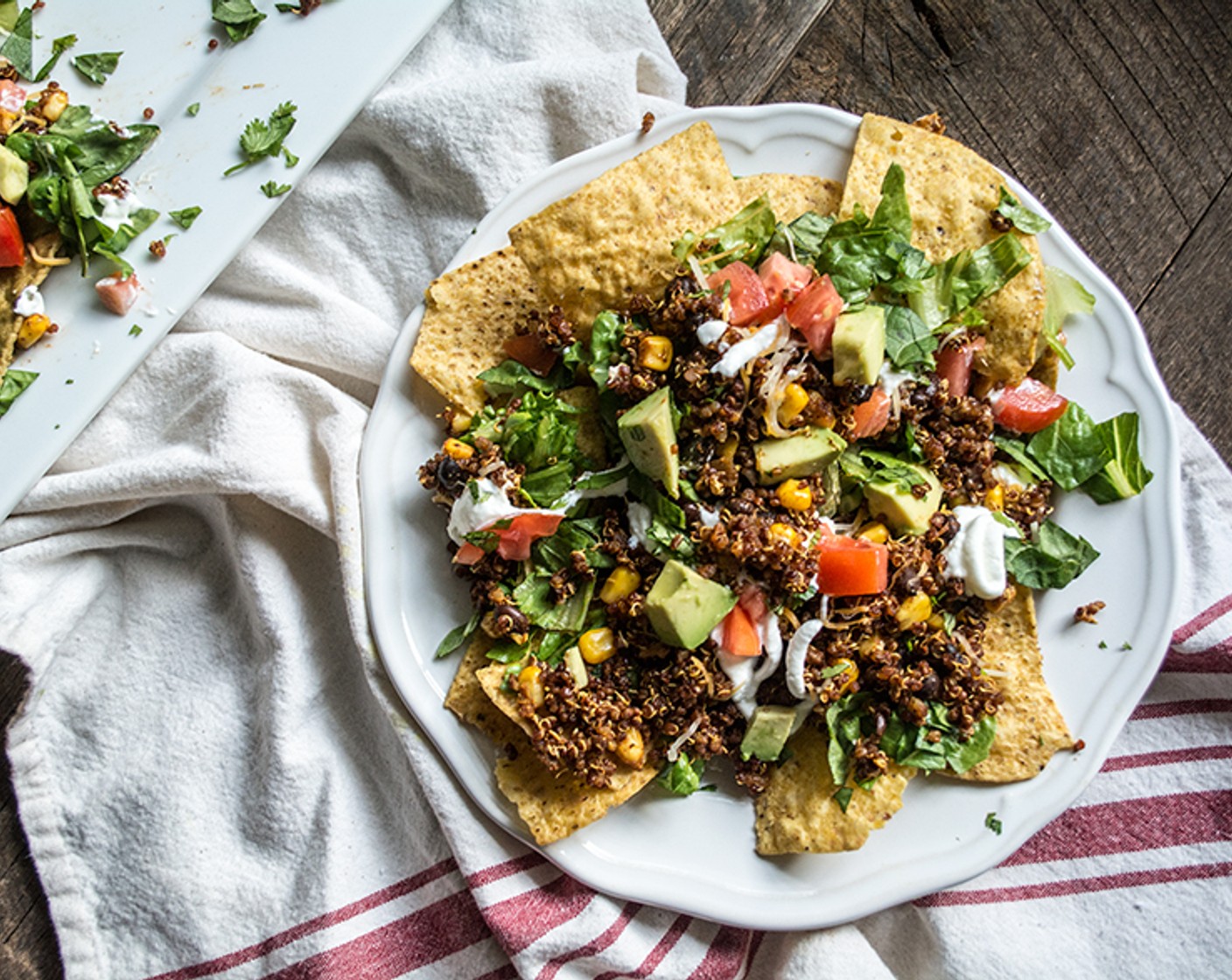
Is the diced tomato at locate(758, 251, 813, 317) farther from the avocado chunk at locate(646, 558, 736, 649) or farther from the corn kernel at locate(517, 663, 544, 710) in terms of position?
the corn kernel at locate(517, 663, 544, 710)

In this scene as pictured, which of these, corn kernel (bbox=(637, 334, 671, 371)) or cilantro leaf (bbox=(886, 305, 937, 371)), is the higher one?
cilantro leaf (bbox=(886, 305, 937, 371))

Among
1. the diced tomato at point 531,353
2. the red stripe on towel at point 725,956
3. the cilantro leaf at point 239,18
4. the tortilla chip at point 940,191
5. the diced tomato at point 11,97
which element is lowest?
the red stripe on towel at point 725,956

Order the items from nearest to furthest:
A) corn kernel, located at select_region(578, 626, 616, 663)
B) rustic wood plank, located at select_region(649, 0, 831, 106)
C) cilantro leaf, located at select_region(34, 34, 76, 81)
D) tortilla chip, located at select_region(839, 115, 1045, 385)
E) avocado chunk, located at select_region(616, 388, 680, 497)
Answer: avocado chunk, located at select_region(616, 388, 680, 497), corn kernel, located at select_region(578, 626, 616, 663), tortilla chip, located at select_region(839, 115, 1045, 385), cilantro leaf, located at select_region(34, 34, 76, 81), rustic wood plank, located at select_region(649, 0, 831, 106)

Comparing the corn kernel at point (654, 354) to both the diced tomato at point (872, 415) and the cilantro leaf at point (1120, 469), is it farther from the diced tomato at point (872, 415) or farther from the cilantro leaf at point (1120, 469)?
the cilantro leaf at point (1120, 469)

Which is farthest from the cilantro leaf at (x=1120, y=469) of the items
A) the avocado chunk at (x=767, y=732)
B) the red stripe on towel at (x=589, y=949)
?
the red stripe on towel at (x=589, y=949)

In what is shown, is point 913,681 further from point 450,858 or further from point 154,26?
point 154,26

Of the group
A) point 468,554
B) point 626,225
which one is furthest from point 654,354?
point 468,554

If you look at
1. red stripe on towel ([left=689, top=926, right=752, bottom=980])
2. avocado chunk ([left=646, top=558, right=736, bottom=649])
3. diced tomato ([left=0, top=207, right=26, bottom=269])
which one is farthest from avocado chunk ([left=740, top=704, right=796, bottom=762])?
diced tomato ([left=0, top=207, right=26, bottom=269])
